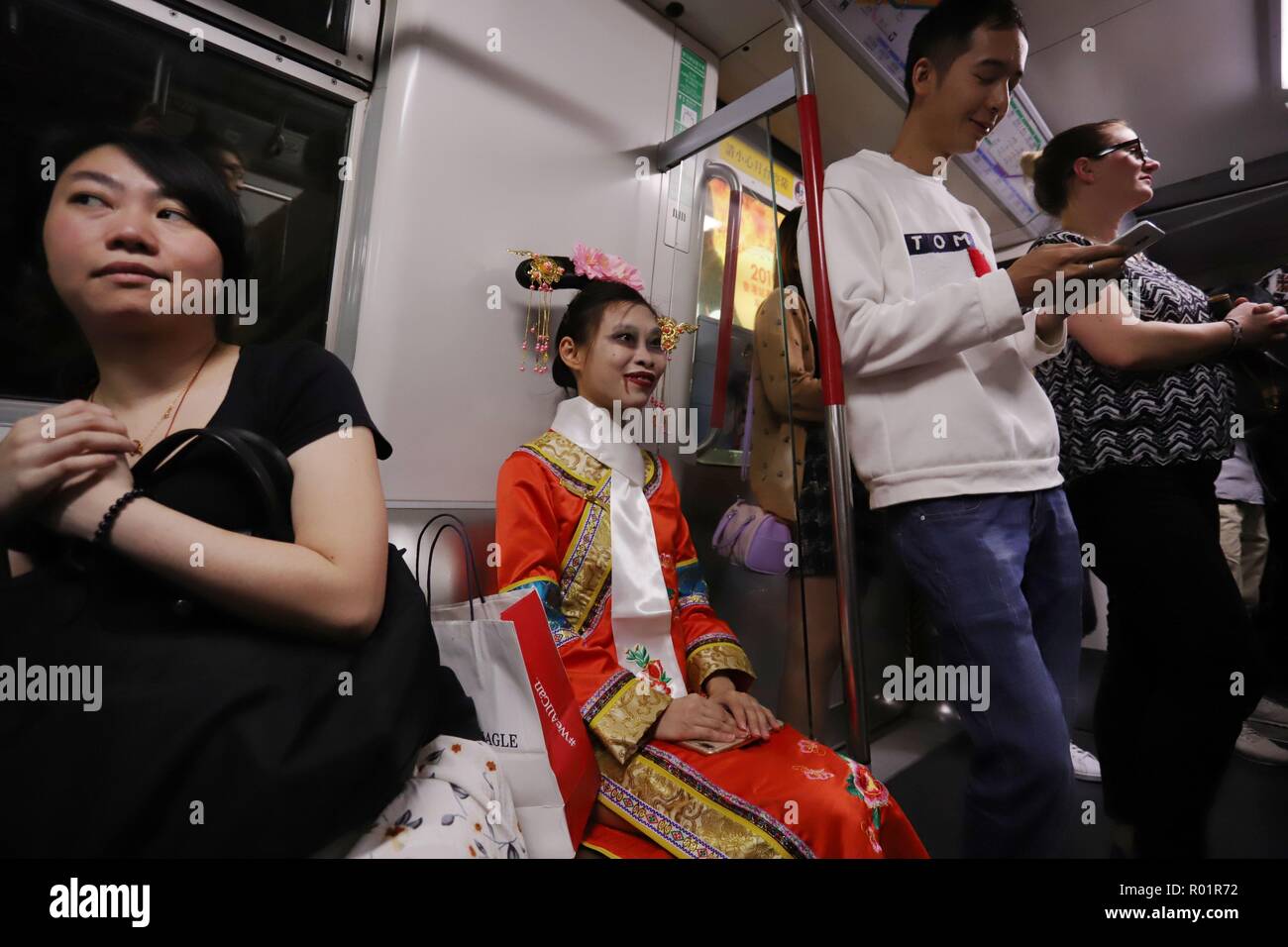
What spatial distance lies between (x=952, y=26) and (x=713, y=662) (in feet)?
4.18

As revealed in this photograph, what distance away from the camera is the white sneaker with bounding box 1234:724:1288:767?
5.78 ft

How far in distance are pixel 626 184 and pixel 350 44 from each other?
0.73 metres

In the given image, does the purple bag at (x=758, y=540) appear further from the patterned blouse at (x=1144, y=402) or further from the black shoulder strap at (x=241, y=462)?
the black shoulder strap at (x=241, y=462)

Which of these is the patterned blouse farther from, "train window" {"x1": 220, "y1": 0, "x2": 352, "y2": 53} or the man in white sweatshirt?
"train window" {"x1": 220, "y1": 0, "x2": 352, "y2": 53}

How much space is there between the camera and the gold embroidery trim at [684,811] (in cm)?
73

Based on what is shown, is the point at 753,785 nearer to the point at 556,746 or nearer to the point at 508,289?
the point at 556,746

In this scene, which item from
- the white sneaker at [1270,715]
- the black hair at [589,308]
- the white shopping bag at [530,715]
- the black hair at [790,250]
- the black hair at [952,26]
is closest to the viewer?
the white shopping bag at [530,715]

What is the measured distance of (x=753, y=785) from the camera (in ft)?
2.59

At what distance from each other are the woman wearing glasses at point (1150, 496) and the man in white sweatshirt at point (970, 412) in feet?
0.61

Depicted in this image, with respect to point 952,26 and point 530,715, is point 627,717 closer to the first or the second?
point 530,715

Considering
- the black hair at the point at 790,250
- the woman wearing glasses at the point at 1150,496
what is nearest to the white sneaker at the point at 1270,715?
the woman wearing glasses at the point at 1150,496

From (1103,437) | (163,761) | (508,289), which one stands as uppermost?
(508,289)
